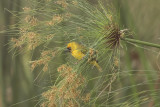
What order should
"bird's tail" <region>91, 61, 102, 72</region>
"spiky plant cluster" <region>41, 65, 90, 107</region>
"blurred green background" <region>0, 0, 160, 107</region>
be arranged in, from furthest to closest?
1. "blurred green background" <region>0, 0, 160, 107</region>
2. "bird's tail" <region>91, 61, 102, 72</region>
3. "spiky plant cluster" <region>41, 65, 90, 107</region>

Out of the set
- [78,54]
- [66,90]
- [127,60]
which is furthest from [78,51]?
[127,60]

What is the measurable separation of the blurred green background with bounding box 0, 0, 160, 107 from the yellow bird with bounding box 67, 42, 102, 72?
0.21 meters

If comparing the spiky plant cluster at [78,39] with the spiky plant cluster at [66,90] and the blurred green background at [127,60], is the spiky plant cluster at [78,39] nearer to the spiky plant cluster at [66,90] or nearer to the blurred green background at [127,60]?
the spiky plant cluster at [66,90]

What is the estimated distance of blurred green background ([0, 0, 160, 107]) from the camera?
50.8 inches

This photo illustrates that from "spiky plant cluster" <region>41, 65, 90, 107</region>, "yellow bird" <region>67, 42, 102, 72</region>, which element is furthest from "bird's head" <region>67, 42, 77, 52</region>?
"spiky plant cluster" <region>41, 65, 90, 107</region>

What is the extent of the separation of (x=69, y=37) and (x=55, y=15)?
75mm

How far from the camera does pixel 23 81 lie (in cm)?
157

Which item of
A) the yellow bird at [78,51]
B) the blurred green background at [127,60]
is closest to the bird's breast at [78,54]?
the yellow bird at [78,51]

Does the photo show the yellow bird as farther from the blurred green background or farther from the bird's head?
the blurred green background

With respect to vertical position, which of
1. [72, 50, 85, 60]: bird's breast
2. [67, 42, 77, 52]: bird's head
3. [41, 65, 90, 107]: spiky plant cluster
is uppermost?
[67, 42, 77, 52]: bird's head

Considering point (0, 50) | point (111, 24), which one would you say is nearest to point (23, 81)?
point (0, 50)

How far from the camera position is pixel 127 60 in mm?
1284

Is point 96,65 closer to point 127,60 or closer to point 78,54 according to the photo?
point 78,54

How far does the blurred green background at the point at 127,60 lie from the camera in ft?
4.24
